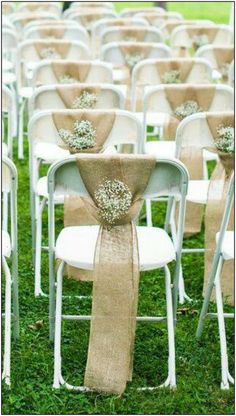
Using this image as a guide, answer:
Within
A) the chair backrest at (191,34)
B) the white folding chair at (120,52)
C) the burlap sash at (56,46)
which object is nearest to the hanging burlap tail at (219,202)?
the white folding chair at (120,52)

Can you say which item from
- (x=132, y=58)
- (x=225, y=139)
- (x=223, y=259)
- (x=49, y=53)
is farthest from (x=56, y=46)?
(x=223, y=259)

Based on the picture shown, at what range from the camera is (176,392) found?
4.15 m

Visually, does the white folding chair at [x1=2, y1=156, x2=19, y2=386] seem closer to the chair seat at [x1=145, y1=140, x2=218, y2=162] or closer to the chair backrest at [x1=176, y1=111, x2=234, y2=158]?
the chair backrest at [x1=176, y1=111, x2=234, y2=158]

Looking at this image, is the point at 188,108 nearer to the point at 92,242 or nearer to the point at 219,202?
the point at 219,202

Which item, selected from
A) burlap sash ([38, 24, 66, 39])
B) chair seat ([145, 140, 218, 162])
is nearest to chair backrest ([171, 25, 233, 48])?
burlap sash ([38, 24, 66, 39])

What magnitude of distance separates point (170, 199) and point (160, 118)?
150cm

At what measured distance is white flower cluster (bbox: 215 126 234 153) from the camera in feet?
14.8

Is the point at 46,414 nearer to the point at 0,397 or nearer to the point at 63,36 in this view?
the point at 0,397

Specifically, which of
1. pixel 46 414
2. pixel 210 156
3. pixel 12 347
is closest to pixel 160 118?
pixel 210 156

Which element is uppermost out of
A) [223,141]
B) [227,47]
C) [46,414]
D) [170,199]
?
[227,47]

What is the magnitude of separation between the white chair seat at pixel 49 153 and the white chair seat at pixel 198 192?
0.80m

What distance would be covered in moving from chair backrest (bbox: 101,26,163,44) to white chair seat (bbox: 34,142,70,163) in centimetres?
288

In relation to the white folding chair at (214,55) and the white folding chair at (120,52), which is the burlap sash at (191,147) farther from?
the white folding chair at (214,55)

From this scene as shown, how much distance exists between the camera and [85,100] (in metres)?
5.25
